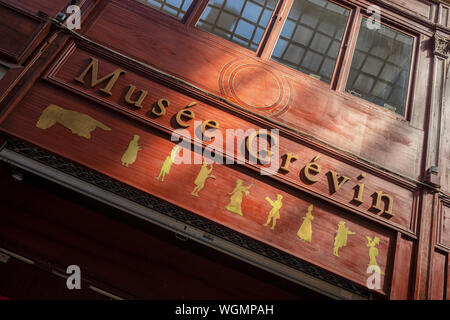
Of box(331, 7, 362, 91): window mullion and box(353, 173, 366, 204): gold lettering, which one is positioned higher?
box(331, 7, 362, 91): window mullion

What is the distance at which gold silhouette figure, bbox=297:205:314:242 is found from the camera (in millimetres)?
3412

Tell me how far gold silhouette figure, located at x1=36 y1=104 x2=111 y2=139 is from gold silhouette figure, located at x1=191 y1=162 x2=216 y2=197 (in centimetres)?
113

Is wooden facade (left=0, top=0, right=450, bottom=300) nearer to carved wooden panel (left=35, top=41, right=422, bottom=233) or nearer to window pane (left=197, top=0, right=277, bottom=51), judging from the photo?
carved wooden panel (left=35, top=41, right=422, bottom=233)

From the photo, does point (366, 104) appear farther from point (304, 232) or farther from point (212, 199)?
point (212, 199)

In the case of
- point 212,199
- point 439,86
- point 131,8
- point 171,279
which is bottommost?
point 171,279

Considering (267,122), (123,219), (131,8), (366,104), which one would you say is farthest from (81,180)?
(366,104)

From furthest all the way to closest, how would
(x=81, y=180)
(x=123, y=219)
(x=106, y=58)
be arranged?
1. (x=106, y=58)
2. (x=123, y=219)
3. (x=81, y=180)

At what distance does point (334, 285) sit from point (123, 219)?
244cm

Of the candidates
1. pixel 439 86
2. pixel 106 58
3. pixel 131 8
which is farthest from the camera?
pixel 439 86

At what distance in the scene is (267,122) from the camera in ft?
13.0

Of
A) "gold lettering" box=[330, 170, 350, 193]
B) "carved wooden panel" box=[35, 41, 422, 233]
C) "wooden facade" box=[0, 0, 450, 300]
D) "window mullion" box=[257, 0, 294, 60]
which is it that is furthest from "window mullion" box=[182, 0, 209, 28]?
"gold lettering" box=[330, 170, 350, 193]

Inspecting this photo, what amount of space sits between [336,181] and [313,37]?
2.51 m

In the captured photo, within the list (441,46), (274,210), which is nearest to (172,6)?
(274,210)

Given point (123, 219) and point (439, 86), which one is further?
point (439, 86)
